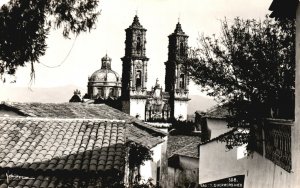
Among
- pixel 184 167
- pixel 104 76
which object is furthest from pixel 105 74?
pixel 184 167

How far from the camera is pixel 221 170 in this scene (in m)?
21.8

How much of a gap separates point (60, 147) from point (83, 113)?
14145mm

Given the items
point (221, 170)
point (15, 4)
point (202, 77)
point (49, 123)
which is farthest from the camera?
point (221, 170)

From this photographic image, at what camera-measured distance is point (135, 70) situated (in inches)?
2768

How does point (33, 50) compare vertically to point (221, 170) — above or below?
above

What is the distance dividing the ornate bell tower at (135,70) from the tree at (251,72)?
178ft

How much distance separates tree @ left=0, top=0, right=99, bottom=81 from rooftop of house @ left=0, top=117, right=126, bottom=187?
451 cm

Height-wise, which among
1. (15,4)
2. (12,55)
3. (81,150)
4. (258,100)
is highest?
(15,4)

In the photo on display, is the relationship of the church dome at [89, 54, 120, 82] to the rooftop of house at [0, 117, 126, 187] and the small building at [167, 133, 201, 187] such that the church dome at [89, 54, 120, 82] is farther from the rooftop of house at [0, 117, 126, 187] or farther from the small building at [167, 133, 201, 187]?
the rooftop of house at [0, 117, 126, 187]

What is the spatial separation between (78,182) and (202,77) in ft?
18.6

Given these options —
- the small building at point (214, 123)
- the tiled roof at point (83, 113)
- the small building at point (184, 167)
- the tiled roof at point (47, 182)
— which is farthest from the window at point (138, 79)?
the tiled roof at point (47, 182)

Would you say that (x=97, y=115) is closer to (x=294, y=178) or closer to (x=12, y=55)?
(x=12, y=55)

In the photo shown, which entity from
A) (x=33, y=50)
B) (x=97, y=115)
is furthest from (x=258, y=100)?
(x=97, y=115)

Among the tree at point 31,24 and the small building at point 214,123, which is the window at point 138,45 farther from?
the tree at point 31,24
